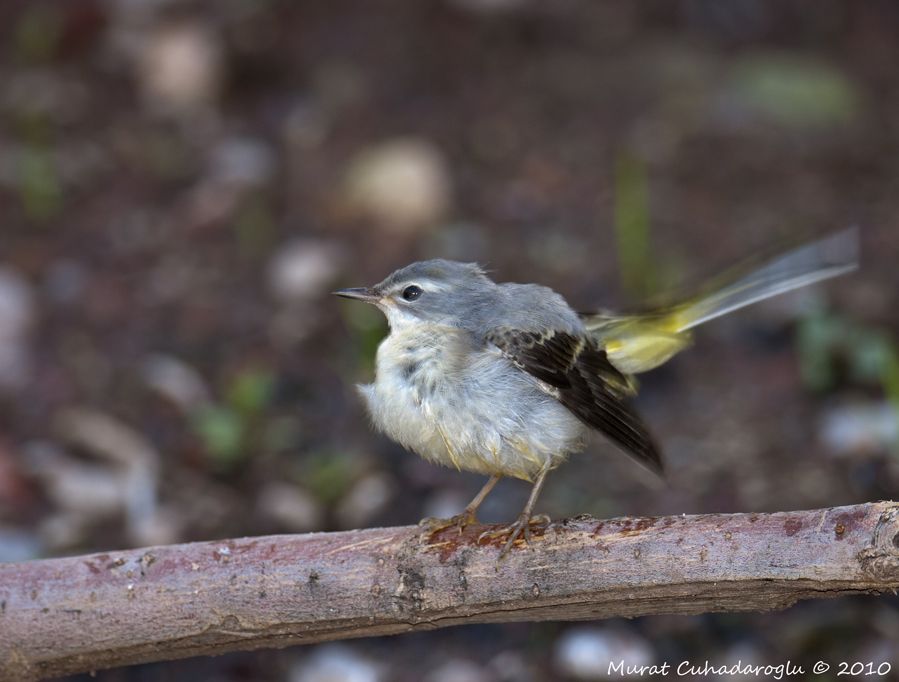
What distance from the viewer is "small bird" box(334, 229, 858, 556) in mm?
4285

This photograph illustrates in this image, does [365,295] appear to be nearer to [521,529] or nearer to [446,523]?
[446,523]

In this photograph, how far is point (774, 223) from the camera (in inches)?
299

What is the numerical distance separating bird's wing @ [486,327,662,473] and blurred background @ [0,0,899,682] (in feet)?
3.28

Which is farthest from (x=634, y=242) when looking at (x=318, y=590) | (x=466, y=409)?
(x=318, y=590)

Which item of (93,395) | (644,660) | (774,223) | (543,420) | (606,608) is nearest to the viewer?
(606,608)

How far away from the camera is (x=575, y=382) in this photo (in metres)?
4.48

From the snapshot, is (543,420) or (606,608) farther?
(543,420)

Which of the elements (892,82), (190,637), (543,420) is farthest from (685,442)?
(892,82)

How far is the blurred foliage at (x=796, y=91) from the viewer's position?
8.25m

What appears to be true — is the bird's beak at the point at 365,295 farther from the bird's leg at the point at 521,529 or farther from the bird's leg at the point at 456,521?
the bird's leg at the point at 521,529

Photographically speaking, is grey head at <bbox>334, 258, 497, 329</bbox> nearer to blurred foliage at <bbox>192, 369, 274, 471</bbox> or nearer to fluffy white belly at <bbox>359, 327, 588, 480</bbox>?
fluffy white belly at <bbox>359, 327, 588, 480</bbox>

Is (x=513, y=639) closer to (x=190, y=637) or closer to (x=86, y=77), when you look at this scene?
(x=190, y=637)

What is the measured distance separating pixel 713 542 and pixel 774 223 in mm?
4312

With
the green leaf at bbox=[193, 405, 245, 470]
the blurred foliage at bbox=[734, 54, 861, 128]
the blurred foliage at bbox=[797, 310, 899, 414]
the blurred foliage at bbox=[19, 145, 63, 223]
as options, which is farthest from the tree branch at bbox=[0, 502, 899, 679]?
the blurred foliage at bbox=[734, 54, 861, 128]
